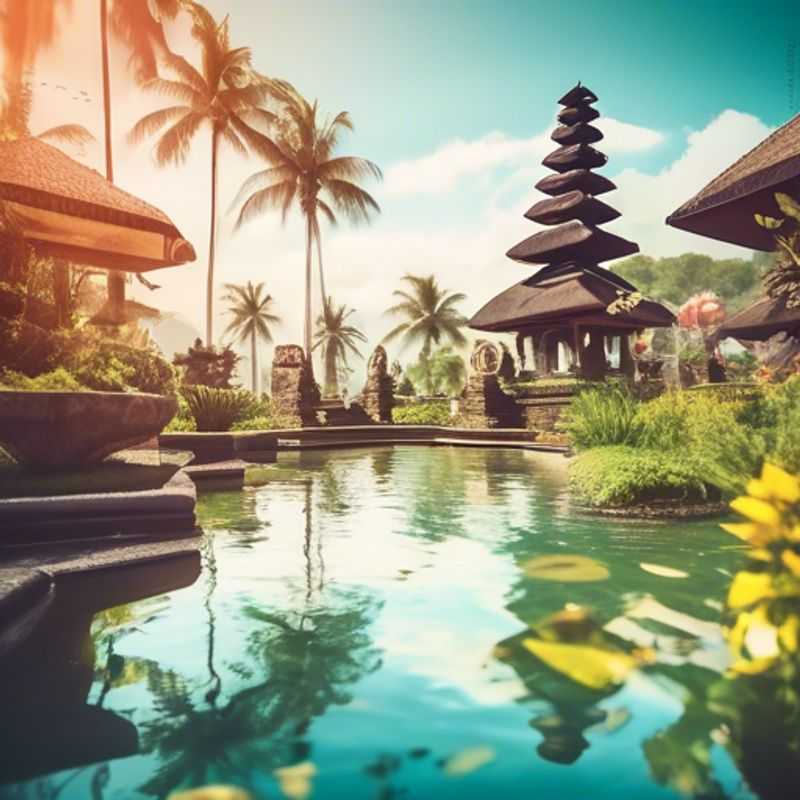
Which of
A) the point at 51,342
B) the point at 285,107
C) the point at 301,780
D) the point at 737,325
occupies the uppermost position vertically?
the point at 285,107

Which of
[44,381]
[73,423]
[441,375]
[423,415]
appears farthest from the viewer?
[441,375]

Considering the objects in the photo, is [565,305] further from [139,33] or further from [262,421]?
[139,33]

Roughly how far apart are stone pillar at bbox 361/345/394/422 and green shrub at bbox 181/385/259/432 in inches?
460

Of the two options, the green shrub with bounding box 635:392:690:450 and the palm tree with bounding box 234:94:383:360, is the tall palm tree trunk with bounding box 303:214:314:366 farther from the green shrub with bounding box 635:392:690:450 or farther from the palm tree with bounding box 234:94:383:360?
the green shrub with bounding box 635:392:690:450

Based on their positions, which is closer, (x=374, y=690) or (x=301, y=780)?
(x=301, y=780)

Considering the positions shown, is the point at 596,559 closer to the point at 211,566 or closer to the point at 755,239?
the point at 211,566

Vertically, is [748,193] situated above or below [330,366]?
below

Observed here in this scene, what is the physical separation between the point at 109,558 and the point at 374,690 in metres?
2.73

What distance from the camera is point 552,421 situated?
21203 mm

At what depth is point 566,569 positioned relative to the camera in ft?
14.8

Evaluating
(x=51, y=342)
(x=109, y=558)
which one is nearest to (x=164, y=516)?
(x=109, y=558)

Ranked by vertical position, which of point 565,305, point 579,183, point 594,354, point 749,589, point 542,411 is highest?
point 579,183

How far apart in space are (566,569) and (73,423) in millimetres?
4160

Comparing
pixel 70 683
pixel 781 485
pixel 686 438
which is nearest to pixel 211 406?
pixel 686 438
